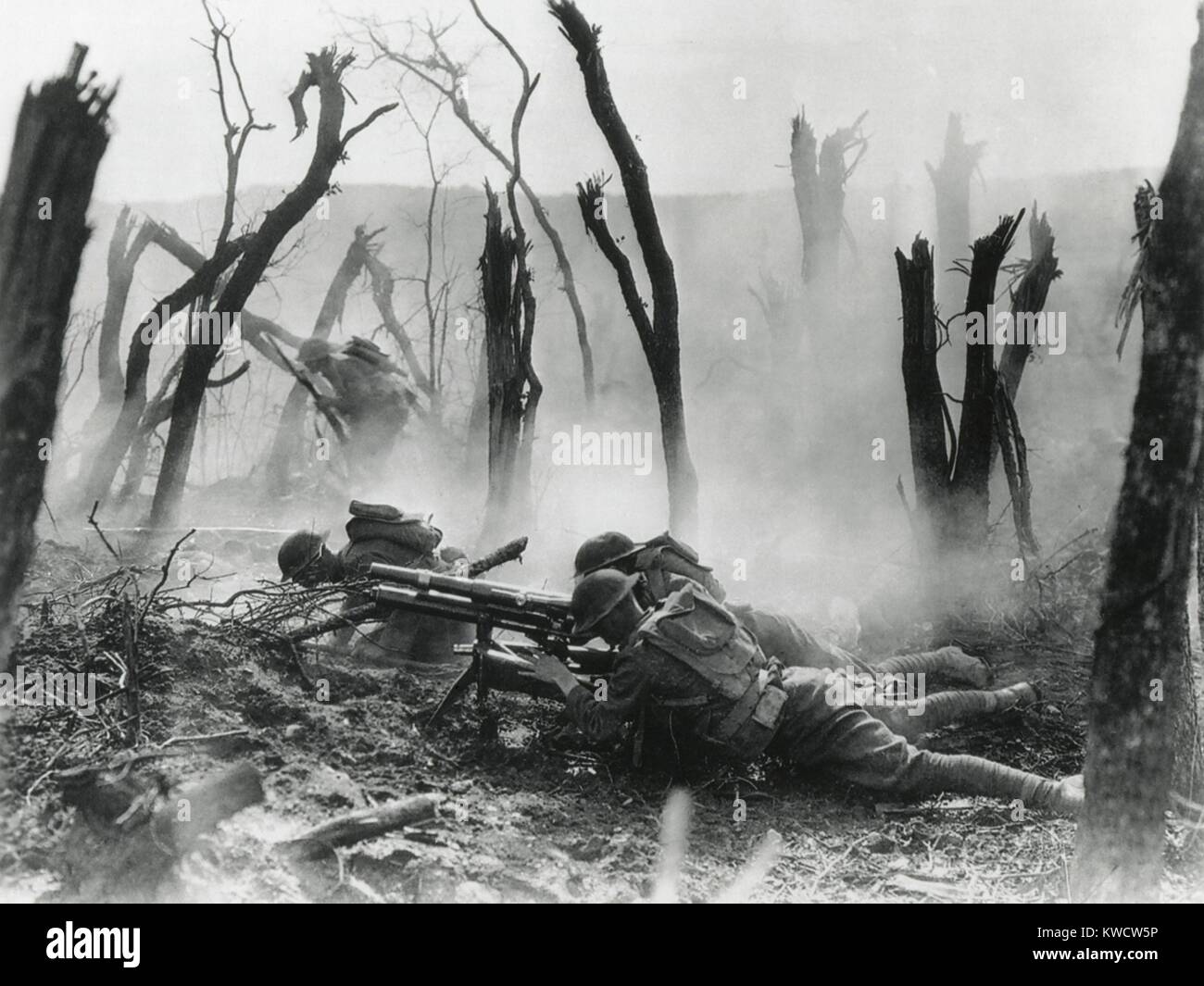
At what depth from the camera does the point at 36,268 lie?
11.8 ft

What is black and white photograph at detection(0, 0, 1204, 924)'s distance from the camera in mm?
3660

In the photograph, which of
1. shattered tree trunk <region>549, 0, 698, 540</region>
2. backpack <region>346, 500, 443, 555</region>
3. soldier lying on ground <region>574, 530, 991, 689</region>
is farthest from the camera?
shattered tree trunk <region>549, 0, 698, 540</region>

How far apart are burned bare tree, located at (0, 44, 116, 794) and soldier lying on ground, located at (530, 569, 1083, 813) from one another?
2563 millimetres

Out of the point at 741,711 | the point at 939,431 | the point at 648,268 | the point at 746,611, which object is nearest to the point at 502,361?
the point at 648,268

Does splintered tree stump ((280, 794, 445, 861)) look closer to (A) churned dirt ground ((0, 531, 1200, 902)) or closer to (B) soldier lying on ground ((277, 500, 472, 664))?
(A) churned dirt ground ((0, 531, 1200, 902))

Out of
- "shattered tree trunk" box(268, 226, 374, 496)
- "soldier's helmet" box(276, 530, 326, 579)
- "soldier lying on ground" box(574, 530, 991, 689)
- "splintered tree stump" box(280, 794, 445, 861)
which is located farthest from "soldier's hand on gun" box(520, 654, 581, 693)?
"shattered tree trunk" box(268, 226, 374, 496)

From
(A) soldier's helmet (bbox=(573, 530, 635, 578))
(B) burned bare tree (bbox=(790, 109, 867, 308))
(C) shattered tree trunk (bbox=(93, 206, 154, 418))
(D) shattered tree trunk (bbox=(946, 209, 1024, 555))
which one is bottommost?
(A) soldier's helmet (bbox=(573, 530, 635, 578))

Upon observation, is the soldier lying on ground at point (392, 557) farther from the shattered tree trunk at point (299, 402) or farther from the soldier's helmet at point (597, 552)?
the shattered tree trunk at point (299, 402)

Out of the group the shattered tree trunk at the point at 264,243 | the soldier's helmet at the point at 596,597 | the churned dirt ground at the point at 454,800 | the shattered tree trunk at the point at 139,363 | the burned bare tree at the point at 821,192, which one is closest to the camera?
the churned dirt ground at the point at 454,800

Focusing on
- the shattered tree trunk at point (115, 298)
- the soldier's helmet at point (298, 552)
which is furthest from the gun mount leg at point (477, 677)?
the shattered tree trunk at point (115, 298)

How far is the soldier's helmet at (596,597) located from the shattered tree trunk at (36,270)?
261 cm

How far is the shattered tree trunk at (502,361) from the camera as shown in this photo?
9.56 meters
